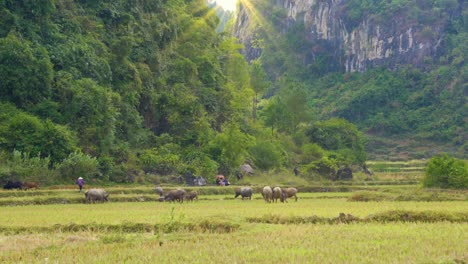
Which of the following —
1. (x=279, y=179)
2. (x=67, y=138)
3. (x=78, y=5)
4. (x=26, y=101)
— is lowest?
(x=279, y=179)

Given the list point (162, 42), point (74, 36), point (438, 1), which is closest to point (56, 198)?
point (74, 36)

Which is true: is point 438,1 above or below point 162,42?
above

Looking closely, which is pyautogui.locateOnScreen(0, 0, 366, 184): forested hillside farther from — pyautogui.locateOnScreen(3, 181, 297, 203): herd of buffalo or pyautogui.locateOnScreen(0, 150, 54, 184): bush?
pyautogui.locateOnScreen(3, 181, 297, 203): herd of buffalo

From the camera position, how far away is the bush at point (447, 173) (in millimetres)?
28781

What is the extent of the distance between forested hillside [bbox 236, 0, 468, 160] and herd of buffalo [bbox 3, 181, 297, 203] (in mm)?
51410

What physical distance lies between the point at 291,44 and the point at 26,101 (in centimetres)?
9086

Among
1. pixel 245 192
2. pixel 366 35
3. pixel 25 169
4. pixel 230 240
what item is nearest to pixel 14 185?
pixel 25 169

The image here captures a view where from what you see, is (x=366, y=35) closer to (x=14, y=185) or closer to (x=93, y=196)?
(x=14, y=185)

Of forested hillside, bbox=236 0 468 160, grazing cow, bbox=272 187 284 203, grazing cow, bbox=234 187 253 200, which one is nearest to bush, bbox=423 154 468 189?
grazing cow, bbox=272 187 284 203

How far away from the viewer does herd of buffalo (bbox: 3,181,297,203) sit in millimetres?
22750

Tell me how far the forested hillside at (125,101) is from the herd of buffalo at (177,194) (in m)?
0.91

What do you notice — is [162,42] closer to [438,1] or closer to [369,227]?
[369,227]

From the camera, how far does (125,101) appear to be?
37.1 metres

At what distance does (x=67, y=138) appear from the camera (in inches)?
1133
